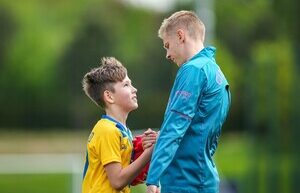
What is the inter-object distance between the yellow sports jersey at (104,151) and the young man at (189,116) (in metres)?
0.31

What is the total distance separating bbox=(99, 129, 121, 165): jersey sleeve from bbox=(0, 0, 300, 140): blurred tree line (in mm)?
33732

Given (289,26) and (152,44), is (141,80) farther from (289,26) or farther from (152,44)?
(289,26)

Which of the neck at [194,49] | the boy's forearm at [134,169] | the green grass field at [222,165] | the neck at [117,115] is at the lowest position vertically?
the green grass field at [222,165]

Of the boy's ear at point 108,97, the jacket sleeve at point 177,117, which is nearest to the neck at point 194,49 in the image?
the jacket sleeve at point 177,117

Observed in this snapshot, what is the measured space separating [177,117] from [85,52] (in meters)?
41.1

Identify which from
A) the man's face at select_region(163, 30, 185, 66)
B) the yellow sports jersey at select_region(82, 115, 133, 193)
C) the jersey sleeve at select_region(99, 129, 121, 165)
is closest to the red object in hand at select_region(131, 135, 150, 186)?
the yellow sports jersey at select_region(82, 115, 133, 193)

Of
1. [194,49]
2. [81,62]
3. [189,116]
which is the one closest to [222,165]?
[81,62]

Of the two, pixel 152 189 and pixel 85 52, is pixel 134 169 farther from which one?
pixel 85 52

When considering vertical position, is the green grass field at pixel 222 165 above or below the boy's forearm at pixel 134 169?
below

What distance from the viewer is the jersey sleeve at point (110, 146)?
6.70m

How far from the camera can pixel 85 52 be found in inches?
1866

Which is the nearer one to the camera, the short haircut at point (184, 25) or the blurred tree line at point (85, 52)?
the short haircut at point (184, 25)

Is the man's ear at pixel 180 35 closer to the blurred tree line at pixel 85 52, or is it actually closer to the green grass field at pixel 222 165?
the green grass field at pixel 222 165

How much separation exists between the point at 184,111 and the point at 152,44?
4505cm
